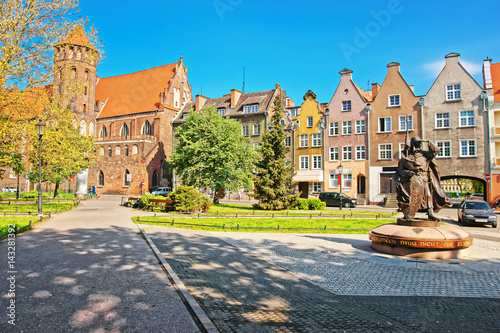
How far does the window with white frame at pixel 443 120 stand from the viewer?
35.3 metres

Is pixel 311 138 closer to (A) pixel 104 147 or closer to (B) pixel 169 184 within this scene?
(B) pixel 169 184

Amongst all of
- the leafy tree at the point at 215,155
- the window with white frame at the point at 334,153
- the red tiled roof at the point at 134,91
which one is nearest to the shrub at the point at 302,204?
the leafy tree at the point at 215,155

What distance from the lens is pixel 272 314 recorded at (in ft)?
18.3

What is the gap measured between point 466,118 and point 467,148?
10.3ft

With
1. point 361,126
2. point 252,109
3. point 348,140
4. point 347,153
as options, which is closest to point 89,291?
point 347,153

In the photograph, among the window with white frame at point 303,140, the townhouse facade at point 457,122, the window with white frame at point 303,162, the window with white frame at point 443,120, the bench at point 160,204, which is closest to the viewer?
the bench at point 160,204

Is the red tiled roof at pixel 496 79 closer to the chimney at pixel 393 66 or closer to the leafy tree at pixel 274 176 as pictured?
the chimney at pixel 393 66

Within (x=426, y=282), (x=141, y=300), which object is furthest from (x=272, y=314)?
(x=426, y=282)

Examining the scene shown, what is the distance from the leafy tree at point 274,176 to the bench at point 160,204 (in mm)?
7187

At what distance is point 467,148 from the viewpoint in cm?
3422

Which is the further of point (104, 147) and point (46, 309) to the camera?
point (104, 147)

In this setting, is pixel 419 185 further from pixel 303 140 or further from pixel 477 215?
pixel 303 140

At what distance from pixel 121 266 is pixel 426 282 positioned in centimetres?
721

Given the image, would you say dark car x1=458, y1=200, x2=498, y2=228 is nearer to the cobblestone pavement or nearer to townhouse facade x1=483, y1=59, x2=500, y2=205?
the cobblestone pavement
